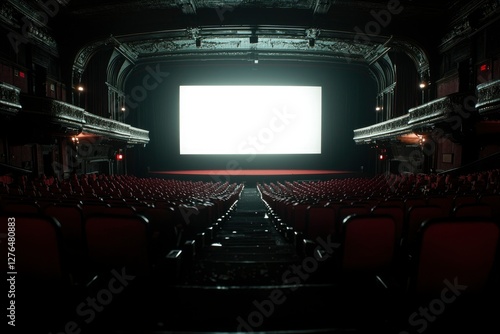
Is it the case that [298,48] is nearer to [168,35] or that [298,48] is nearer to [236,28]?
[236,28]

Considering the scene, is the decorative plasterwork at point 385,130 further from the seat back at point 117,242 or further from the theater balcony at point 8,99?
the theater balcony at point 8,99

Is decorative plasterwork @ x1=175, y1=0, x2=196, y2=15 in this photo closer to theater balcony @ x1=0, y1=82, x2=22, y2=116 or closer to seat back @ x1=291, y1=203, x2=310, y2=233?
theater balcony @ x1=0, y1=82, x2=22, y2=116

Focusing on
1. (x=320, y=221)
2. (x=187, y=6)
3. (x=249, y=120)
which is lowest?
(x=320, y=221)

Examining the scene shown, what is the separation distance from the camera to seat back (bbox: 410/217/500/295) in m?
1.66

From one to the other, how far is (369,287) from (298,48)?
55.1 feet

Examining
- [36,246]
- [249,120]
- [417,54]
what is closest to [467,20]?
[417,54]

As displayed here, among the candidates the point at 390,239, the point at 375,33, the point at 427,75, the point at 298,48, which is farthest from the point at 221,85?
the point at 390,239

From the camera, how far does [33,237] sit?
1707 mm

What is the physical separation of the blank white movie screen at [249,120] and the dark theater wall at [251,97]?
2.76 feet

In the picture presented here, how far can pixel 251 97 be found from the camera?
62.6ft

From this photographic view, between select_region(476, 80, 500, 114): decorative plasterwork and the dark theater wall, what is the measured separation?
11865 millimetres

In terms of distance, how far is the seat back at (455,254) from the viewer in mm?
1658

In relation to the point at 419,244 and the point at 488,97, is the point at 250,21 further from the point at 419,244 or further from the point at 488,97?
the point at 419,244

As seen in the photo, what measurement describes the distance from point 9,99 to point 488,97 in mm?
12929
